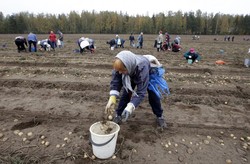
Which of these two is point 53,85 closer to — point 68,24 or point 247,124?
point 247,124

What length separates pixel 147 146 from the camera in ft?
10.2

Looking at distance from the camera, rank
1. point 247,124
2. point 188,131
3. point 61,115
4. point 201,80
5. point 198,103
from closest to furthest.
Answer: point 188,131 → point 247,124 → point 61,115 → point 198,103 → point 201,80

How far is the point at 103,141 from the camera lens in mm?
2539

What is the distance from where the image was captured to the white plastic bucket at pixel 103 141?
2.51m

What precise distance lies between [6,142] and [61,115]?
1.14 meters

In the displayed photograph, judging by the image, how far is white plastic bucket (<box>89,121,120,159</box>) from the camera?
98.8 inches

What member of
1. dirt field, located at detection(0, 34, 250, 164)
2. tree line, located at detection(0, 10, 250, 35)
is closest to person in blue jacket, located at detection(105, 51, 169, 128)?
dirt field, located at detection(0, 34, 250, 164)

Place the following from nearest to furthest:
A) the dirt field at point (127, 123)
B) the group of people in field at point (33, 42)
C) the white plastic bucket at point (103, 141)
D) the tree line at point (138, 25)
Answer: the white plastic bucket at point (103, 141) < the dirt field at point (127, 123) < the group of people in field at point (33, 42) < the tree line at point (138, 25)

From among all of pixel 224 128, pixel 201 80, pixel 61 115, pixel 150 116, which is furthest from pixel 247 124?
pixel 61 115

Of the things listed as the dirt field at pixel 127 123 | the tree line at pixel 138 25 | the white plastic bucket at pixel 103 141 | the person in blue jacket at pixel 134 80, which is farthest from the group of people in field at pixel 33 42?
the tree line at pixel 138 25

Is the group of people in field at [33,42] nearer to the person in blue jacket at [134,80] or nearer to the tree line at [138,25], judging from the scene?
the person in blue jacket at [134,80]

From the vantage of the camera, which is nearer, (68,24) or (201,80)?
(201,80)

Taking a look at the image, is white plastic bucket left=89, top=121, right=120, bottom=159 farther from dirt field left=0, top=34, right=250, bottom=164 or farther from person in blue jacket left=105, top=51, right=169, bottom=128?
person in blue jacket left=105, top=51, right=169, bottom=128

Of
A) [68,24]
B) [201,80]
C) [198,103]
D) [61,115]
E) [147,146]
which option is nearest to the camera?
[147,146]
